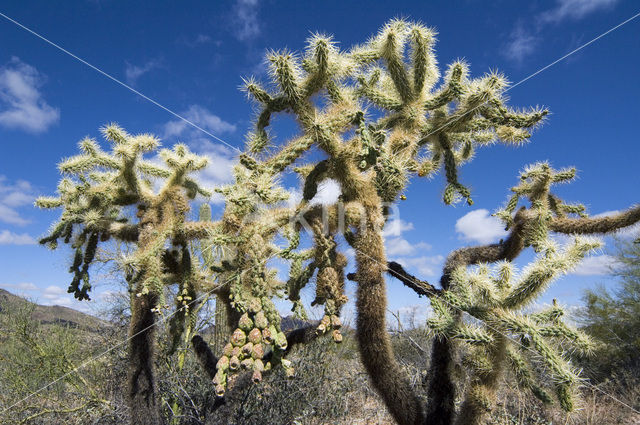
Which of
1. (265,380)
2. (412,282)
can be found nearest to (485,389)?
(412,282)

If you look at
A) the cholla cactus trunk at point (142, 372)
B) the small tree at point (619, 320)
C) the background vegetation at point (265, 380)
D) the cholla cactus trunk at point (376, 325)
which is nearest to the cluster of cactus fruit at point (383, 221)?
the cholla cactus trunk at point (376, 325)

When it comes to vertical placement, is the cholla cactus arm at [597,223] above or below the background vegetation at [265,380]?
above

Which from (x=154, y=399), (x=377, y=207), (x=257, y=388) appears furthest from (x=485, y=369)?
(x=257, y=388)

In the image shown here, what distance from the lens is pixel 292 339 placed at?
314 centimetres

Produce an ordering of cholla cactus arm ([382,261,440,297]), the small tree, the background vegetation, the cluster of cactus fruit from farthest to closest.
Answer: the small tree
the background vegetation
cholla cactus arm ([382,261,440,297])
the cluster of cactus fruit

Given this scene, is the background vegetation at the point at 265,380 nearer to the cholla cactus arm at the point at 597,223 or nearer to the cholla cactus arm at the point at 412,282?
the cholla cactus arm at the point at 412,282

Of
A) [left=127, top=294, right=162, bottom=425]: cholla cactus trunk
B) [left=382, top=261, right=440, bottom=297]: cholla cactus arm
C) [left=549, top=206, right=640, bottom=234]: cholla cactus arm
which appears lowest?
[left=127, top=294, right=162, bottom=425]: cholla cactus trunk

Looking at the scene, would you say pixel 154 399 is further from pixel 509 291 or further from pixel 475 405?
pixel 509 291

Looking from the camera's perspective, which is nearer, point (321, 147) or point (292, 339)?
point (321, 147)

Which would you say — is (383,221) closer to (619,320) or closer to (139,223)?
(139,223)

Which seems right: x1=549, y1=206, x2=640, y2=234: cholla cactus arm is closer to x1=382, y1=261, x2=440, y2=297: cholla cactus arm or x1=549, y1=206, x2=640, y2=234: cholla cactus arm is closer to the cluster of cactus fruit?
the cluster of cactus fruit

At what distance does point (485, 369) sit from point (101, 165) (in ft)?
11.5

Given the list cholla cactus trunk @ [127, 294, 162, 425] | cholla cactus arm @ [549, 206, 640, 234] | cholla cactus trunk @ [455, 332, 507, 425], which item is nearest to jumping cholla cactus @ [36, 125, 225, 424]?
cholla cactus trunk @ [127, 294, 162, 425]

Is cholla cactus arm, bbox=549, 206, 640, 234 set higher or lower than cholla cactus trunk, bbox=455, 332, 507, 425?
higher
